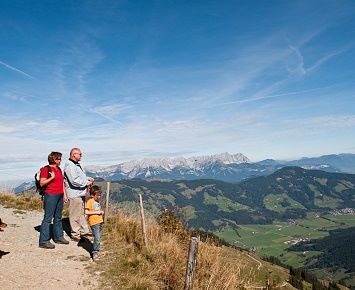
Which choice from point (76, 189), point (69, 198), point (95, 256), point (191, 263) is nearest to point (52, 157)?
point (76, 189)

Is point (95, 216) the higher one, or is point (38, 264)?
point (95, 216)

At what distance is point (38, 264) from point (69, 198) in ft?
9.05

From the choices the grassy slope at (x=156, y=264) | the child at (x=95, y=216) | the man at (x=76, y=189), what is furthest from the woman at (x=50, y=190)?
the grassy slope at (x=156, y=264)

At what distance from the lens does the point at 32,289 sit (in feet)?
30.0

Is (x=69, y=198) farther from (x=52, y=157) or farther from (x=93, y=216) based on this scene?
(x=93, y=216)

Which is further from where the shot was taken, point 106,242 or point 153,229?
point 153,229

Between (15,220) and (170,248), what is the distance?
8.50 m

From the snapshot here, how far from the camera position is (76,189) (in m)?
13.2

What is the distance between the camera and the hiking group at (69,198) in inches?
467

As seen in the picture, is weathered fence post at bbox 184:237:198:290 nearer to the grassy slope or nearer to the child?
the grassy slope

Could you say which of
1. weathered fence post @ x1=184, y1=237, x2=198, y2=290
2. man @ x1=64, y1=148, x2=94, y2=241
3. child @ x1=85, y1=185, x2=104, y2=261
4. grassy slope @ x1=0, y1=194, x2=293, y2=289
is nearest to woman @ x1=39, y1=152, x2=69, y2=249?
man @ x1=64, y1=148, x2=94, y2=241

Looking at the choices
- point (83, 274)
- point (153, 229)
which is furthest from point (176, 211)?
point (83, 274)

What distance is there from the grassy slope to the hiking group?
3.46 ft

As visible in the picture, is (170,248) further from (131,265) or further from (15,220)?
(15,220)
